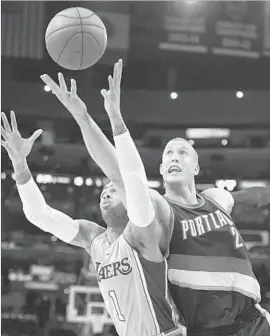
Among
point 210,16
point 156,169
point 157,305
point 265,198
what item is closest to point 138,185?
point 157,305

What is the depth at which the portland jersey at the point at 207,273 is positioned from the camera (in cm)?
302

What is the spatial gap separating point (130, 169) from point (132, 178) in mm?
42

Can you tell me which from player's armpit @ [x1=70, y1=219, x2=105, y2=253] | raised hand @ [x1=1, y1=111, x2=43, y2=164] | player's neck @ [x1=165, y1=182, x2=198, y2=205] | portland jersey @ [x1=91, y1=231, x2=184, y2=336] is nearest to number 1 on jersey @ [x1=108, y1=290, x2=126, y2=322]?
portland jersey @ [x1=91, y1=231, x2=184, y2=336]

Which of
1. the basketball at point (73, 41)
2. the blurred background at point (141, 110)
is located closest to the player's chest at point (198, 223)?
the basketball at point (73, 41)

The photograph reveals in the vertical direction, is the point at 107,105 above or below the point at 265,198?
above

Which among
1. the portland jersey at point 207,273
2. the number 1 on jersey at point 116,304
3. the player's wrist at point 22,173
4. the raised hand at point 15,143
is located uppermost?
the raised hand at point 15,143

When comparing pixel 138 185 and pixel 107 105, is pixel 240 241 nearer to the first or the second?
pixel 138 185

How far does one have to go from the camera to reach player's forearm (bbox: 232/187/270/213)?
3619 mm

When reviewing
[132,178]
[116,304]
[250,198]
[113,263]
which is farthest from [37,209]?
[250,198]

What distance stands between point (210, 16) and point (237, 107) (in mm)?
1269

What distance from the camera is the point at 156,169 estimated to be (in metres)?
8.05

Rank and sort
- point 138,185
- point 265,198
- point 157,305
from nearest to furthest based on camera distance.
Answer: point 138,185, point 157,305, point 265,198

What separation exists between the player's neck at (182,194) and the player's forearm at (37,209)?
0.71 metres

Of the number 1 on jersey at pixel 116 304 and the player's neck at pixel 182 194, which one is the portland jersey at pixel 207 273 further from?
the number 1 on jersey at pixel 116 304
